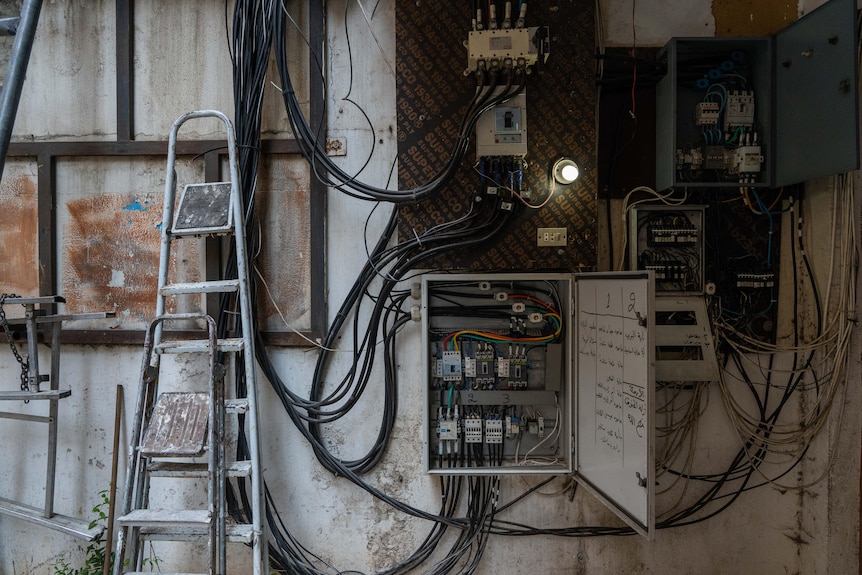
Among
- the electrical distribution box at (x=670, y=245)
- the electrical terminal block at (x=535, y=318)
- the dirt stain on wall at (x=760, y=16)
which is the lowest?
the electrical terminal block at (x=535, y=318)

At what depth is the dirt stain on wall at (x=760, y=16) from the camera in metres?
1.82

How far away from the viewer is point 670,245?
176 centimetres

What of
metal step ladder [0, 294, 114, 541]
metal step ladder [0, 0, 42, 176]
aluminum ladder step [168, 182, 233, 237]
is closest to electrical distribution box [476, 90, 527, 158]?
aluminum ladder step [168, 182, 233, 237]

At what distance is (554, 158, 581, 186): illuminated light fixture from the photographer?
5.48ft

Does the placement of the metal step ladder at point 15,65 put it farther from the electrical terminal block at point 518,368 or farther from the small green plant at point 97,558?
the electrical terminal block at point 518,368

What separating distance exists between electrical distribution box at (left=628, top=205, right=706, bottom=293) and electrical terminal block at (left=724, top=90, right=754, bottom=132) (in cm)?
39

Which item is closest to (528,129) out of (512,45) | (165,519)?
(512,45)

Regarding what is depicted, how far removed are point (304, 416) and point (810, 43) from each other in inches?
94.8

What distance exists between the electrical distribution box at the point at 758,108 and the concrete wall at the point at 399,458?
21cm

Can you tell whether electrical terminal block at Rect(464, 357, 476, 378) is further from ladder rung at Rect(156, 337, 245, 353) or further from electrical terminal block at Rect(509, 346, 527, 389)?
ladder rung at Rect(156, 337, 245, 353)

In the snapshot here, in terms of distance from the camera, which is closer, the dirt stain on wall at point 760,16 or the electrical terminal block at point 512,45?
the electrical terminal block at point 512,45

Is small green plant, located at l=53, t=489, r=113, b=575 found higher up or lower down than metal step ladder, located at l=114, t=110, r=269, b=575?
lower down

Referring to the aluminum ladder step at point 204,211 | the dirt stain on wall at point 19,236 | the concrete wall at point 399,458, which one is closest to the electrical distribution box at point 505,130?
the concrete wall at point 399,458

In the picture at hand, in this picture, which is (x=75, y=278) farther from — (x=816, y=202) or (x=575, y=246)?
(x=816, y=202)
